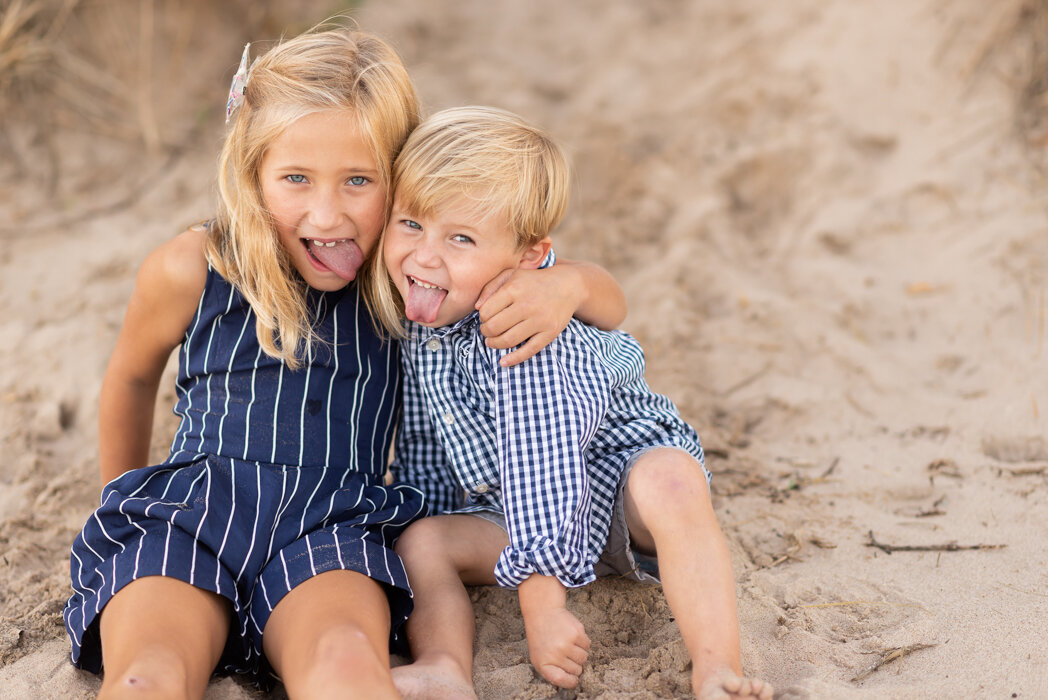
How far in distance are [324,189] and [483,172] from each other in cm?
35

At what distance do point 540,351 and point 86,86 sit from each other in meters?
3.20

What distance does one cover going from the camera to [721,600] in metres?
1.79

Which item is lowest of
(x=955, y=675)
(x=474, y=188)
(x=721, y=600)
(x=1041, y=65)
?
(x=955, y=675)

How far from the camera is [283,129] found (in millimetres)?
2012

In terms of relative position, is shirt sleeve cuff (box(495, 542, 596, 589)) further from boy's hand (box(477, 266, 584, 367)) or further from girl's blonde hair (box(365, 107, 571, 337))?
girl's blonde hair (box(365, 107, 571, 337))

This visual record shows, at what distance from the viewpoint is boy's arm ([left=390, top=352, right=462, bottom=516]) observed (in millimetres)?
2293

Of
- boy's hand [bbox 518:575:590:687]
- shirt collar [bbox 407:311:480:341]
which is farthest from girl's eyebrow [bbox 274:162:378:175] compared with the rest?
boy's hand [bbox 518:575:590:687]

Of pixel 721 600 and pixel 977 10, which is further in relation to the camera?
pixel 977 10

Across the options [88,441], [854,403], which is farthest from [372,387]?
[854,403]

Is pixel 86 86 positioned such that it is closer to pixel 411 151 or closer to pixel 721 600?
pixel 411 151

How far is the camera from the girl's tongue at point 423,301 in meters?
2.04

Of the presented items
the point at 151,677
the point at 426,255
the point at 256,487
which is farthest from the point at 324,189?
the point at 151,677

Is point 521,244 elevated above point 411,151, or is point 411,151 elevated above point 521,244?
point 411,151

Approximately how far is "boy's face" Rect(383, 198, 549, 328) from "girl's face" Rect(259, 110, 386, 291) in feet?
0.25
